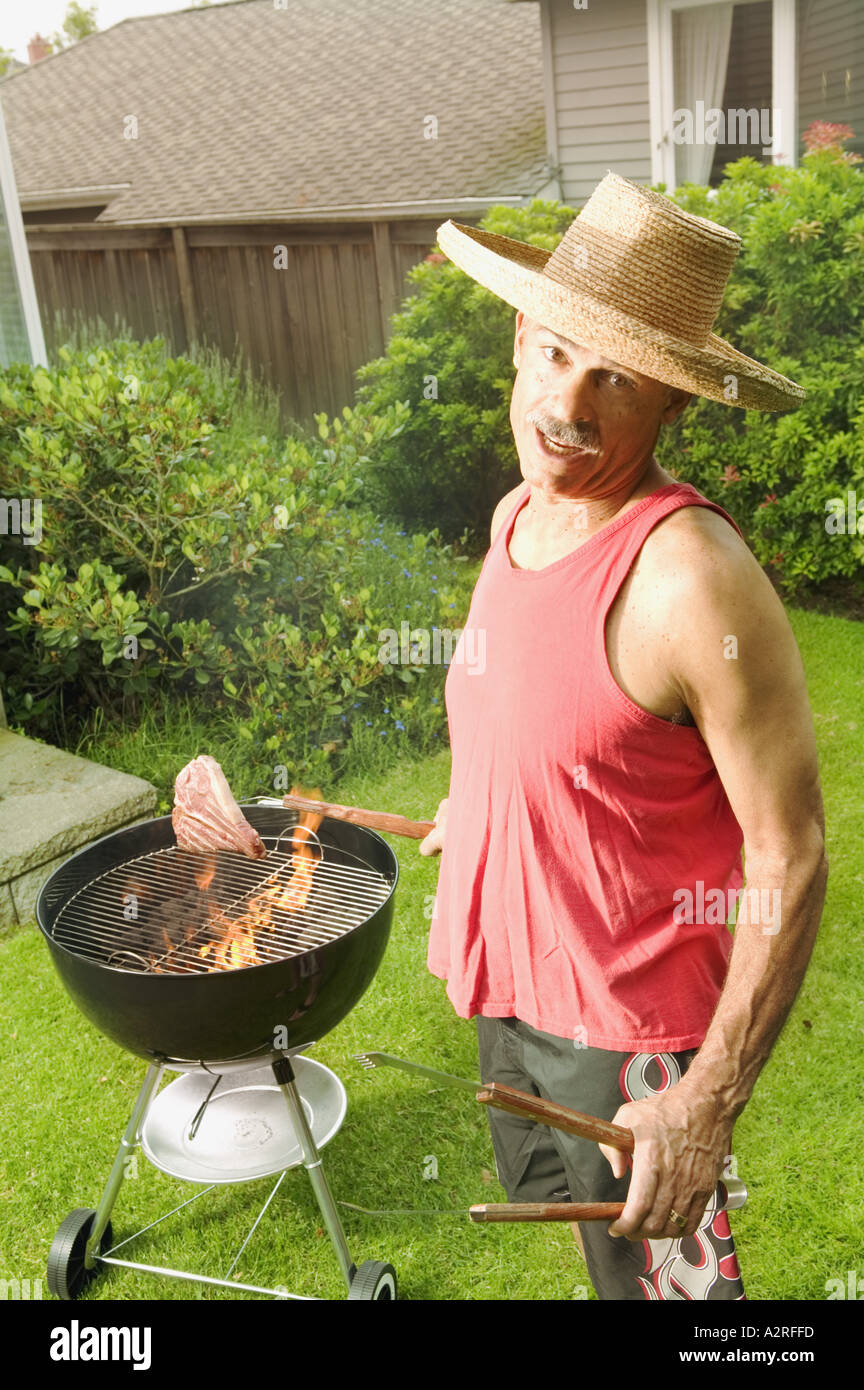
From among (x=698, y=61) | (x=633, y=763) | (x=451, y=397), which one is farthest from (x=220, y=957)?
(x=698, y=61)

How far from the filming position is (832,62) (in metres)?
9.52

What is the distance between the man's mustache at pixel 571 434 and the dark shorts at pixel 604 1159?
106 centimetres

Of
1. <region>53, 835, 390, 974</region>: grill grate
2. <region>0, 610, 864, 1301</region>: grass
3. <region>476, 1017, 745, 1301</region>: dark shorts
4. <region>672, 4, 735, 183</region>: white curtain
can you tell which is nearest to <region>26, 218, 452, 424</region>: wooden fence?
<region>672, 4, 735, 183</region>: white curtain

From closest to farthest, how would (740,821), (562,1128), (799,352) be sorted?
(562,1128), (740,821), (799,352)

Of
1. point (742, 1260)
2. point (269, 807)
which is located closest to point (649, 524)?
point (269, 807)

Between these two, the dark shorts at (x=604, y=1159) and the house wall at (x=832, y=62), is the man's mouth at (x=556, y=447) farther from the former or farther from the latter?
the house wall at (x=832, y=62)

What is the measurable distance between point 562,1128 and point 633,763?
0.59 m

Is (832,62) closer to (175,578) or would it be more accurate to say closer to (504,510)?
(175,578)

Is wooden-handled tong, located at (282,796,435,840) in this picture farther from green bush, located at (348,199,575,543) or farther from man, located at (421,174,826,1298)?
green bush, located at (348,199,575,543)

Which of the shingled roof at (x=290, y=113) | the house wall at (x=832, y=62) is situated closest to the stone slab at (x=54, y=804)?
the shingled roof at (x=290, y=113)

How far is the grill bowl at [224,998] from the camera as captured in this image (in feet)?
8.21

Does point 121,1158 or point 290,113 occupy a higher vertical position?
point 290,113

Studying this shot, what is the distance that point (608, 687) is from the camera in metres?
1.90

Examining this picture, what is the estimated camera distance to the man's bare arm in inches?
70.0
